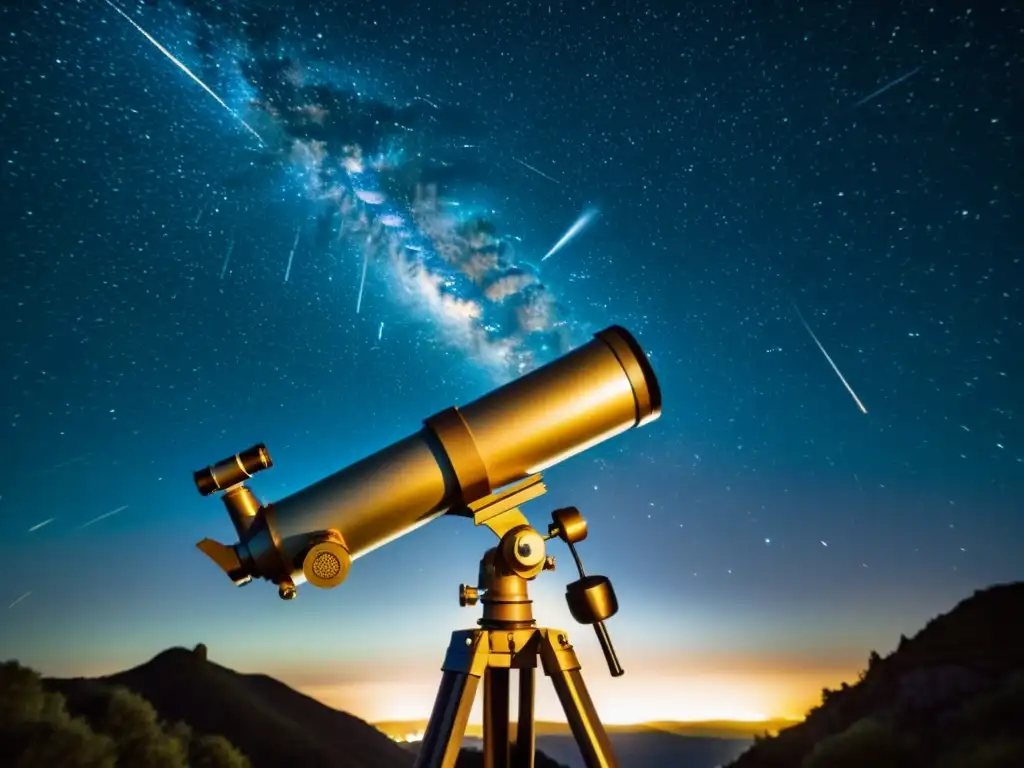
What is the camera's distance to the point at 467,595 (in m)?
2.30

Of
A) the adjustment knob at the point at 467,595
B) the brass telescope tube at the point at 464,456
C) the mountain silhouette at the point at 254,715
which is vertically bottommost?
the adjustment knob at the point at 467,595

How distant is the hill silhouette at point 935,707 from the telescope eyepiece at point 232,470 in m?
8.55

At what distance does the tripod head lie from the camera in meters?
2.17

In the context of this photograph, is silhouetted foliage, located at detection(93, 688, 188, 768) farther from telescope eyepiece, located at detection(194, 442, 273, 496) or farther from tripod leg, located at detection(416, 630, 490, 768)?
tripod leg, located at detection(416, 630, 490, 768)

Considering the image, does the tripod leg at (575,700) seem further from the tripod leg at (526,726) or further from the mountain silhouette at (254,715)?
the mountain silhouette at (254,715)

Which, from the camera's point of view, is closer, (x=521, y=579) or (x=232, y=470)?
(x=521, y=579)

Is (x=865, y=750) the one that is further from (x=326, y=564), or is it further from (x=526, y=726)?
(x=326, y=564)

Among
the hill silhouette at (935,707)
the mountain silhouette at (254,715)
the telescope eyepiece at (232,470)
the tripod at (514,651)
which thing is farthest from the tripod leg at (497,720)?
the mountain silhouette at (254,715)

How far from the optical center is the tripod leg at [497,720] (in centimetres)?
229

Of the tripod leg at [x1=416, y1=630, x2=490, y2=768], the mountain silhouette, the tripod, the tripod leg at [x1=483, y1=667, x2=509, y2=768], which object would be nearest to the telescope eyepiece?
the tripod

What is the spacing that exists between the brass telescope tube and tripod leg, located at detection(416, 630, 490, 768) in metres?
0.48

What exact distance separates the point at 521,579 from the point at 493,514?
9.6 inches

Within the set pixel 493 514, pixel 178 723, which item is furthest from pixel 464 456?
pixel 178 723

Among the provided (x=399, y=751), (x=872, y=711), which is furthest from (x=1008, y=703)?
(x=399, y=751)
